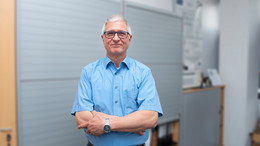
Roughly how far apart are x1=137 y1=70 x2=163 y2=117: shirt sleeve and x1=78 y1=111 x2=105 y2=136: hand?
0.24 meters

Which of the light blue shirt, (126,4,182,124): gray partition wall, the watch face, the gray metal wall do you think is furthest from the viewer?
the gray metal wall

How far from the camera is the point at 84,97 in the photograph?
1223 millimetres

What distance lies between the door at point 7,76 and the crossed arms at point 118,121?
0.46 m

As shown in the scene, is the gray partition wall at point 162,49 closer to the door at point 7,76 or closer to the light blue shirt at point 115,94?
the light blue shirt at point 115,94

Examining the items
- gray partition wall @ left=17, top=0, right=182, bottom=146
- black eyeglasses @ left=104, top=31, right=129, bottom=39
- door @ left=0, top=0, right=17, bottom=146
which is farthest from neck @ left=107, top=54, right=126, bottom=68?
door @ left=0, top=0, right=17, bottom=146

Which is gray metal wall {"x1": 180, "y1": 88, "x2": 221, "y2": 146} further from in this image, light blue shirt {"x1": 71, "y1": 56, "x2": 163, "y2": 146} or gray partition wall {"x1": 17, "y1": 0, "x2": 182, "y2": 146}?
light blue shirt {"x1": 71, "y1": 56, "x2": 163, "y2": 146}

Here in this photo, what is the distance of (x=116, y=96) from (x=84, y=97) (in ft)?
0.59

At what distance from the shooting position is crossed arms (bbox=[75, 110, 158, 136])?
1139 millimetres

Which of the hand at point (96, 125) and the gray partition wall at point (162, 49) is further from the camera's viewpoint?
the gray partition wall at point (162, 49)

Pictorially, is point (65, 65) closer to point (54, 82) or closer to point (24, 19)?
point (54, 82)

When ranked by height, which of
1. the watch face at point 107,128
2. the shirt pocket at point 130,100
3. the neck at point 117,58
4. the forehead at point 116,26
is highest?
the forehead at point 116,26

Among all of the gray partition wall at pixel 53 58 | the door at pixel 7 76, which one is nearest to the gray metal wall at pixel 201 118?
the gray partition wall at pixel 53 58

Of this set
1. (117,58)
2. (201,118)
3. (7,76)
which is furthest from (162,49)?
(7,76)

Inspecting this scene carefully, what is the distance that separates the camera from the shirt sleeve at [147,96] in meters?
1.24
